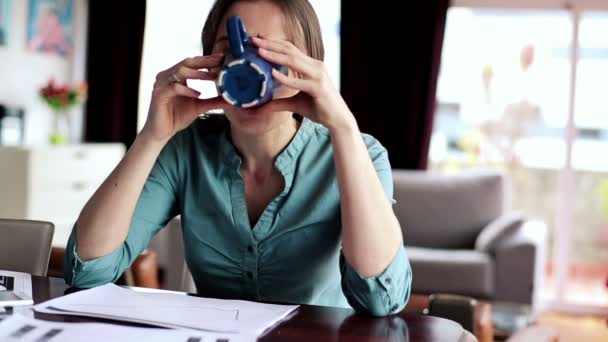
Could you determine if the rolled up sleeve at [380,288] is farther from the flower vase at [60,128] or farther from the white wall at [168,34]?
the white wall at [168,34]

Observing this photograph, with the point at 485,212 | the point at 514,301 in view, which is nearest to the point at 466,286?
the point at 514,301

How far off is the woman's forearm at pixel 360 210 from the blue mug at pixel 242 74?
0.57 feet

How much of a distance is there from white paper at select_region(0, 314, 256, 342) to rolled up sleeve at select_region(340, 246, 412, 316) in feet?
0.77

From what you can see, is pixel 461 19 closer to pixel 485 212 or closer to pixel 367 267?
pixel 485 212

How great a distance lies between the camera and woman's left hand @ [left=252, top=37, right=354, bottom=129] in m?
0.95

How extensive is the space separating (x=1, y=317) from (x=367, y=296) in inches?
18.3

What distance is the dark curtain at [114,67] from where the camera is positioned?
5.34 metres

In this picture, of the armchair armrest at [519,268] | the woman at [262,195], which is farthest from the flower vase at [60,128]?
the woman at [262,195]

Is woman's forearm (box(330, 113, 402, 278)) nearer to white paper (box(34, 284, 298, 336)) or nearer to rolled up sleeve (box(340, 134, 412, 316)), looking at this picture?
rolled up sleeve (box(340, 134, 412, 316))

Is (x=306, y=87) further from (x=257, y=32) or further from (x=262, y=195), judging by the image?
(x=262, y=195)

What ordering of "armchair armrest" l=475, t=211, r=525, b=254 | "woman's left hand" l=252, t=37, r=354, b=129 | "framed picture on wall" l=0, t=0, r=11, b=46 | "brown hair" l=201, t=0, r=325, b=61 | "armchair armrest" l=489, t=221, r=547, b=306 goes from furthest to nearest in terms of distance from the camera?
"framed picture on wall" l=0, t=0, r=11, b=46
"armchair armrest" l=475, t=211, r=525, b=254
"armchair armrest" l=489, t=221, r=547, b=306
"brown hair" l=201, t=0, r=325, b=61
"woman's left hand" l=252, t=37, r=354, b=129

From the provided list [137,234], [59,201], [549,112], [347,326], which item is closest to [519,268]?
[549,112]

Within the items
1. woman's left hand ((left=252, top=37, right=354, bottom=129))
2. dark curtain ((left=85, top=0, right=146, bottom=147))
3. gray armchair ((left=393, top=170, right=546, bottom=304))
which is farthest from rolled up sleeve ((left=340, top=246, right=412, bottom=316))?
dark curtain ((left=85, top=0, right=146, bottom=147))

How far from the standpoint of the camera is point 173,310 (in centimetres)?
97
